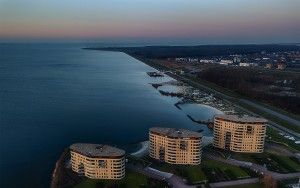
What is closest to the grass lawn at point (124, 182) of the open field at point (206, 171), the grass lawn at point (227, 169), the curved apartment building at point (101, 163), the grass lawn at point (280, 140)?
the curved apartment building at point (101, 163)

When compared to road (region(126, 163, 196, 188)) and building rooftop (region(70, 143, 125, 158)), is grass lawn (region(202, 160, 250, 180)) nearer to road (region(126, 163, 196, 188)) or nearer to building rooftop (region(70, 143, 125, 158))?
road (region(126, 163, 196, 188))

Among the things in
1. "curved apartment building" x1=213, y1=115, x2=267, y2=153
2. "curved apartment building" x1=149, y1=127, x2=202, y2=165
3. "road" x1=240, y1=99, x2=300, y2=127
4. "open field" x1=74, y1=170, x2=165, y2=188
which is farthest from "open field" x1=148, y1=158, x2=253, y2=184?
"road" x1=240, y1=99, x2=300, y2=127

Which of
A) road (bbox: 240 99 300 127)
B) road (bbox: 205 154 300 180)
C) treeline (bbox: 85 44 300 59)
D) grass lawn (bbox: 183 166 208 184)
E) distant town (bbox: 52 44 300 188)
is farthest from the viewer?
treeline (bbox: 85 44 300 59)

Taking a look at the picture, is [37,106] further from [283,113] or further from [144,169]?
[283,113]

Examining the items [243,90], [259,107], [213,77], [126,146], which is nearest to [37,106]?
[126,146]

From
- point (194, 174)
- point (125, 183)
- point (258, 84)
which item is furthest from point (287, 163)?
point (258, 84)

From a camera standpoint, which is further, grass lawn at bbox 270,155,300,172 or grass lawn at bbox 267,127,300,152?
grass lawn at bbox 267,127,300,152

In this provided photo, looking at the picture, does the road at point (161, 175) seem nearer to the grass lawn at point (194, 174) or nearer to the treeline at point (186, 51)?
the grass lawn at point (194, 174)
